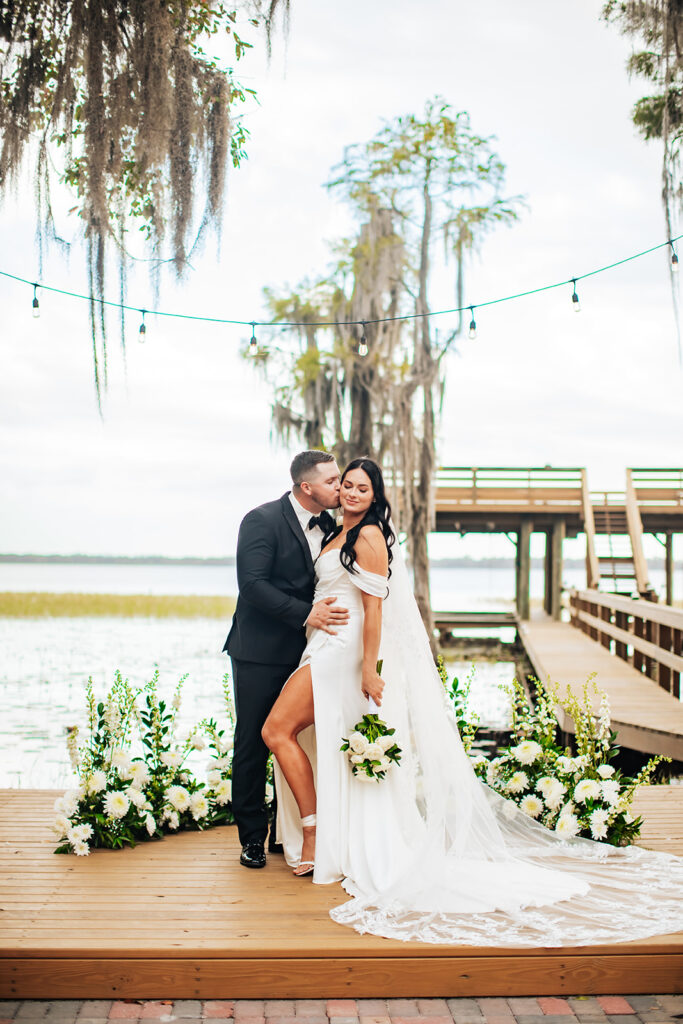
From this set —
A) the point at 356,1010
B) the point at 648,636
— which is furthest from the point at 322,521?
the point at 648,636

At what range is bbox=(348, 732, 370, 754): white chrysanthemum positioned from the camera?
143 inches

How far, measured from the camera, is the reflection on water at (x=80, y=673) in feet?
30.6

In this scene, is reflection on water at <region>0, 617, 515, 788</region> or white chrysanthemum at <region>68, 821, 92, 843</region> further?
reflection on water at <region>0, 617, 515, 788</region>

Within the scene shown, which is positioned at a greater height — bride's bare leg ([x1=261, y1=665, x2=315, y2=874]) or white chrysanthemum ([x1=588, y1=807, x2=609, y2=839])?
bride's bare leg ([x1=261, y1=665, x2=315, y2=874])

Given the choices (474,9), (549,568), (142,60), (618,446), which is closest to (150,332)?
(142,60)

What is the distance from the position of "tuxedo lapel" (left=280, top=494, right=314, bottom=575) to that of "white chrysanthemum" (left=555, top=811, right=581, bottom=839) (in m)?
1.57

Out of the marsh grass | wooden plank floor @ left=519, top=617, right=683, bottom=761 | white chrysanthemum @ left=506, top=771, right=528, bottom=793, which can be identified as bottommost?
the marsh grass

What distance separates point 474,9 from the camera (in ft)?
36.4

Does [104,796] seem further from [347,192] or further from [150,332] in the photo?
[347,192]

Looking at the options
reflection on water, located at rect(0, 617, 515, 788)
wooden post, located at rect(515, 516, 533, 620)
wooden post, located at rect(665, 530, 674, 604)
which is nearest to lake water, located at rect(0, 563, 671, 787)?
reflection on water, located at rect(0, 617, 515, 788)

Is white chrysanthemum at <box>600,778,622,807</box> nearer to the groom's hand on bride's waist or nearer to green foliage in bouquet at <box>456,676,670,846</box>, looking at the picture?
green foliage in bouquet at <box>456,676,670,846</box>

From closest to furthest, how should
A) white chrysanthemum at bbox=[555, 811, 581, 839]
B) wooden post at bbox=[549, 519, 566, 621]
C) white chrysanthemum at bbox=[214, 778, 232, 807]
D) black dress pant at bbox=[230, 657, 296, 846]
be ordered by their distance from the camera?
black dress pant at bbox=[230, 657, 296, 846] → white chrysanthemum at bbox=[555, 811, 581, 839] → white chrysanthemum at bbox=[214, 778, 232, 807] → wooden post at bbox=[549, 519, 566, 621]

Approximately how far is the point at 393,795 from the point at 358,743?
30 cm

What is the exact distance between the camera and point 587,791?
4.02 m
